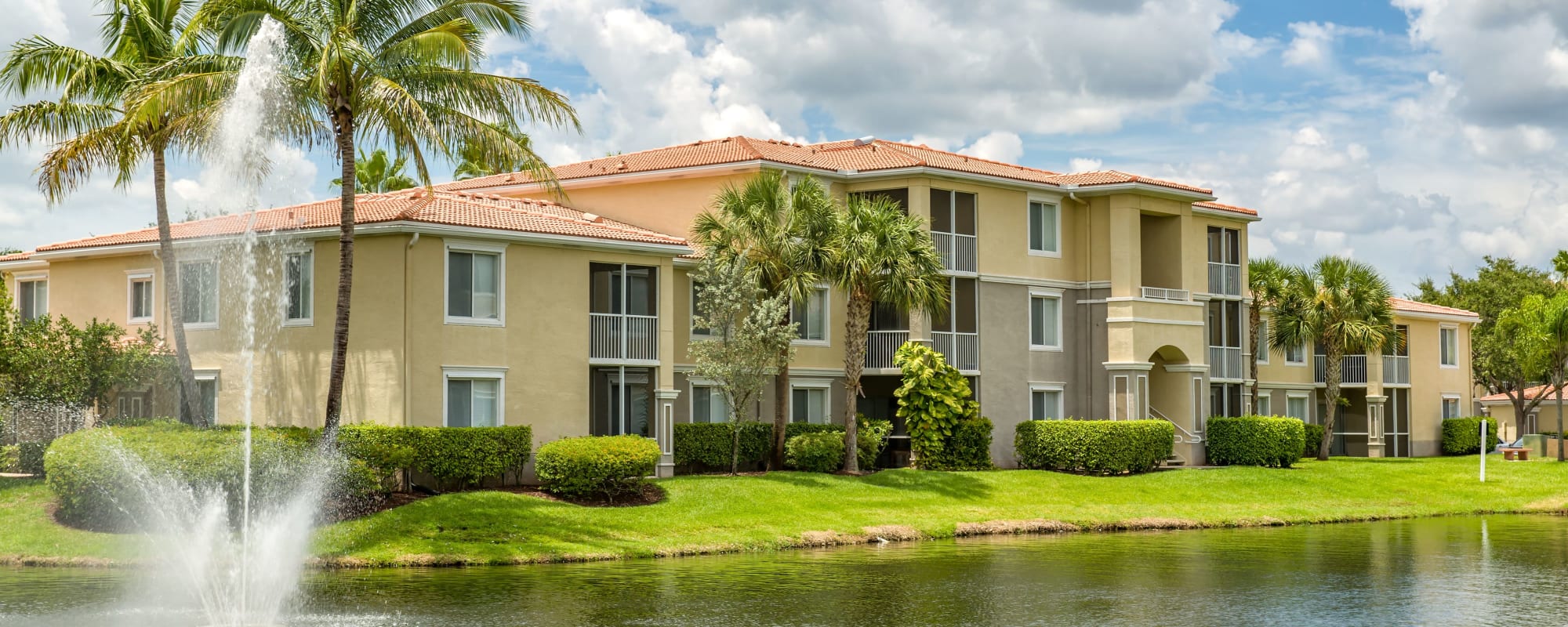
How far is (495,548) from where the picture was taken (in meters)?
27.4

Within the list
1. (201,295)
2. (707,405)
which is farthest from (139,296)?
(707,405)

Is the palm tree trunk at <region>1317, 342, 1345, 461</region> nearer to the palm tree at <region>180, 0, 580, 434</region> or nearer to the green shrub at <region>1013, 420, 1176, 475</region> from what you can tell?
the green shrub at <region>1013, 420, 1176, 475</region>

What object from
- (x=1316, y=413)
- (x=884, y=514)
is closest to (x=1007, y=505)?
(x=884, y=514)

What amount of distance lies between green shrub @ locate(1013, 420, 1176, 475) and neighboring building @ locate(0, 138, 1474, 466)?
1144 mm

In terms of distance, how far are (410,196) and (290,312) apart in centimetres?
446

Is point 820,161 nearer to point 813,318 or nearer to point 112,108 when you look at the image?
point 813,318

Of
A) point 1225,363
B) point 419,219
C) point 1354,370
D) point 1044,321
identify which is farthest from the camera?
point 1354,370

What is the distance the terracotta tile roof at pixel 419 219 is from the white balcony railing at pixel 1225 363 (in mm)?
19951

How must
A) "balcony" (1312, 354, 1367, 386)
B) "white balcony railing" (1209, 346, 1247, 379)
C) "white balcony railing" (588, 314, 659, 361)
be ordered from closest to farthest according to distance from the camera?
1. "white balcony railing" (588, 314, 659, 361)
2. "white balcony railing" (1209, 346, 1247, 379)
3. "balcony" (1312, 354, 1367, 386)

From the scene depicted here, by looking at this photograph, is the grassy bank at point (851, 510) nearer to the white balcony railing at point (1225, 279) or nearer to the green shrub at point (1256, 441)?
the green shrub at point (1256, 441)

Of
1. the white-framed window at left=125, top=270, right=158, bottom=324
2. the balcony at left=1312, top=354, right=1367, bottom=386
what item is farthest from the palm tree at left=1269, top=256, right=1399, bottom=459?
the white-framed window at left=125, top=270, right=158, bottom=324

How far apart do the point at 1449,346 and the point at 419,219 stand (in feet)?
150

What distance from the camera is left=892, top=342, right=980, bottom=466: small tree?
40.3m

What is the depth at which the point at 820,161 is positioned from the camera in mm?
42906
